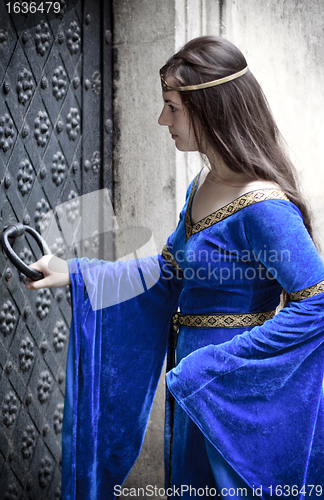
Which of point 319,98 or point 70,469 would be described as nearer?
point 70,469

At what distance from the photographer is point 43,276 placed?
138 centimetres

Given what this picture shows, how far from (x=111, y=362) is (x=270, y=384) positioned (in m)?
0.50

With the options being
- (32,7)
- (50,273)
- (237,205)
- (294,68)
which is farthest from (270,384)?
(294,68)

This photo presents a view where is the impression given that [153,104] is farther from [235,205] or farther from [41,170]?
[235,205]

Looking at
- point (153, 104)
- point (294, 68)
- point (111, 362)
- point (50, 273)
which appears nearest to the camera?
point (50, 273)

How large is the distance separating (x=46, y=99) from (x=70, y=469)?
3.91ft

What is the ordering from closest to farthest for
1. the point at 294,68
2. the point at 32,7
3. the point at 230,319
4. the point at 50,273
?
the point at 230,319, the point at 50,273, the point at 32,7, the point at 294,68

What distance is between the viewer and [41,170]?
70.6 inches

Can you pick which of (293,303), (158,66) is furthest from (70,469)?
(158,66)

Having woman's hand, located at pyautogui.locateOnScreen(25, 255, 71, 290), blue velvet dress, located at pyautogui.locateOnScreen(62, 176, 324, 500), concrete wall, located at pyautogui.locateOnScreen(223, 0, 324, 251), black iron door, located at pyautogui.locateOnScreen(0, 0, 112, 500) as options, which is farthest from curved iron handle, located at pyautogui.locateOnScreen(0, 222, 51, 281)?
concrete wall, located at pyautogui.locateOnScreen(223, 0, 324, 251)

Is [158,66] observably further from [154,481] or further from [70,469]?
[154,481]

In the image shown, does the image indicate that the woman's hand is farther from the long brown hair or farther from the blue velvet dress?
the long brown hair
